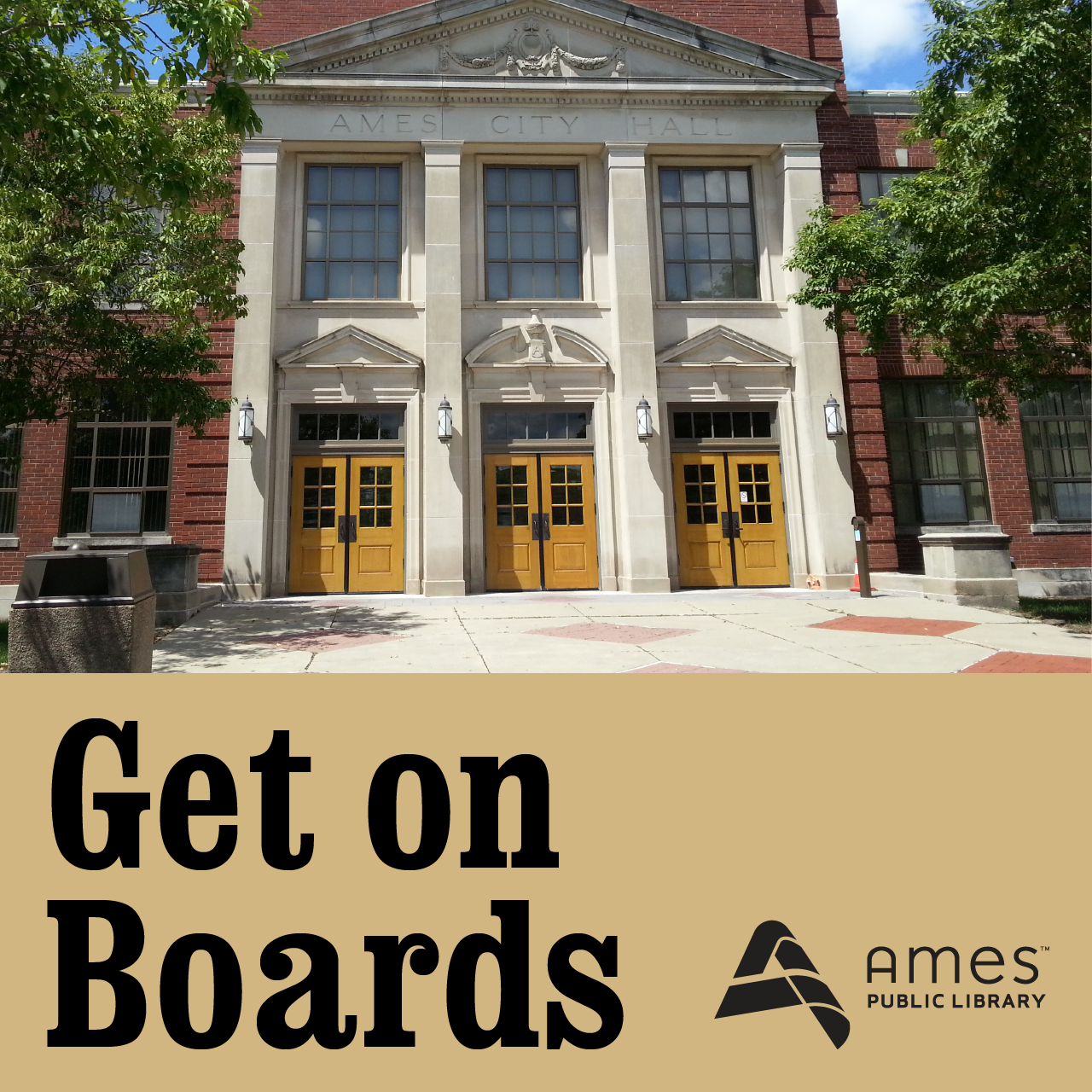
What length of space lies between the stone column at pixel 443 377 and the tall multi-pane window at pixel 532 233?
3.07ft

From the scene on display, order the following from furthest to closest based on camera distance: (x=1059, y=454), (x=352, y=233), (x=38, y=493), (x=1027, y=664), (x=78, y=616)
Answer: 1. (x=1059, y=454)
2. (x=352, y=233)
3. (x=38, y=493)
4. (x=1027, y=664)
5. (x=78, y=616)

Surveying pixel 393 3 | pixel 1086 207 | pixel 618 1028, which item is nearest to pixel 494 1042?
pixel 618 1028

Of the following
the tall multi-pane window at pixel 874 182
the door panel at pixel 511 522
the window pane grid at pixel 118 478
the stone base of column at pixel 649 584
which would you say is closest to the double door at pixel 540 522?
the door panel at pixel 511 522

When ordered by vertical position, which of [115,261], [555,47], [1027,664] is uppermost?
[555,47]

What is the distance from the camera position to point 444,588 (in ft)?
43.2

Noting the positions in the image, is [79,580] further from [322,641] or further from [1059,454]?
[1059,454]

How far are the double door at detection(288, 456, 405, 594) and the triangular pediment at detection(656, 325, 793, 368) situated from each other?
6181mm

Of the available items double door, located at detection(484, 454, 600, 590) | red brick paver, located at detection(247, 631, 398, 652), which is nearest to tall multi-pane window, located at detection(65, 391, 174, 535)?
double door, located at detection(484, 454, 600, 590)

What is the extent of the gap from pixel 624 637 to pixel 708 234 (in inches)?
426

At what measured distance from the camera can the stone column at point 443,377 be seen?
13.3 metres

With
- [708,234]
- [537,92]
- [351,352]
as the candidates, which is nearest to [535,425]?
[351,352]

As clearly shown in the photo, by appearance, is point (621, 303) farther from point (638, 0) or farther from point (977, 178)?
point (638, 0)

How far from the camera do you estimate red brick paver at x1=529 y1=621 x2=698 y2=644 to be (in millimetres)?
7925

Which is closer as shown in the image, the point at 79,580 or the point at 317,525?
the point at 79,580
